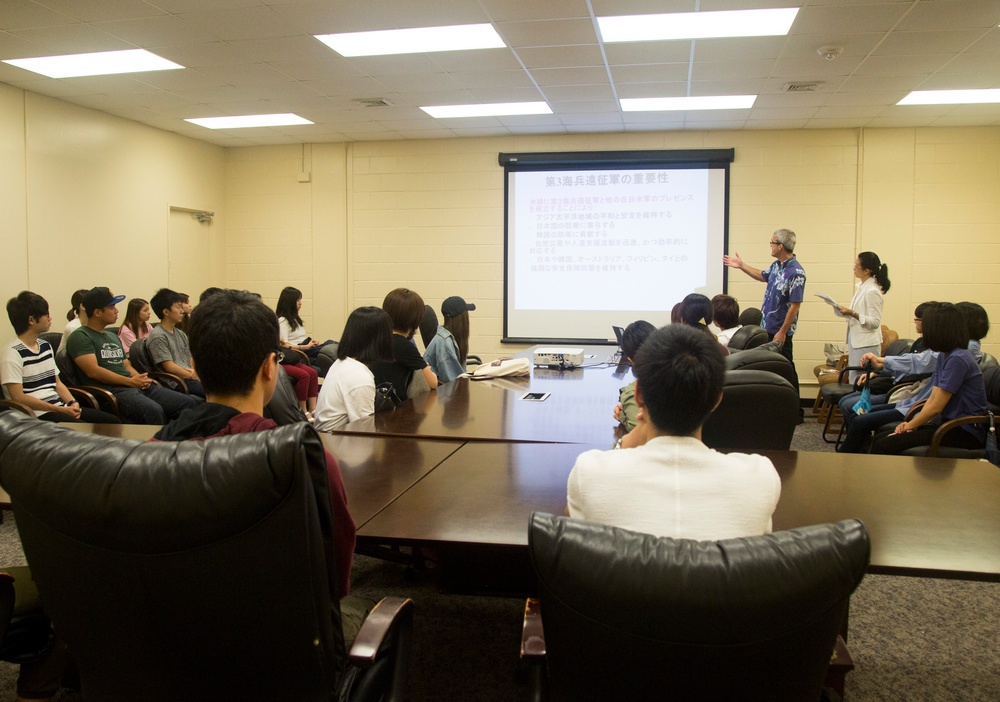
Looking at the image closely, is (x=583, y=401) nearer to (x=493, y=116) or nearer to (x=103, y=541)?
(x=103, y=541)

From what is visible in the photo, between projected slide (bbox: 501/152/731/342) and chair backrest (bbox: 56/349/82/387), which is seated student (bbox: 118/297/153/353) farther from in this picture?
projected slide (bbox: 501/152/731/342)

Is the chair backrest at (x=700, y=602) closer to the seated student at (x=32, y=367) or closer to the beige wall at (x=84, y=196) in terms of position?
the seated student at (x=32, y=367)

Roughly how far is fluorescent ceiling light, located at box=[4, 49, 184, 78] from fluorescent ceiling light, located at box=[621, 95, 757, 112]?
11.7 ft

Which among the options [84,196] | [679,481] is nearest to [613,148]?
[84,196]

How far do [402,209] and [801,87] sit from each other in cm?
406

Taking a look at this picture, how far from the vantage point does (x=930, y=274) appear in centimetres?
680

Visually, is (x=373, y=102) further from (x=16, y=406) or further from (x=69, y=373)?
(x=16, y=406)

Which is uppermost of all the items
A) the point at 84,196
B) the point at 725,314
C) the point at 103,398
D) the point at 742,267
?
the point at 84,196

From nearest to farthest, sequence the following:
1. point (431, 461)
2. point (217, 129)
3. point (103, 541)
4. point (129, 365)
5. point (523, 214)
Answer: point (103, 541) → point (431, 461) → point (129, 365) → point (217, 129) → point (523, 214)

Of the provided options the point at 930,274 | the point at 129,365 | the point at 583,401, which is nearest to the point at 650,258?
the point at 930,274

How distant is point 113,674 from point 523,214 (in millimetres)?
6720

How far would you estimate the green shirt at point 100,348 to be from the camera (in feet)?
14.9

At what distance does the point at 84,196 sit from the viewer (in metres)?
6.14

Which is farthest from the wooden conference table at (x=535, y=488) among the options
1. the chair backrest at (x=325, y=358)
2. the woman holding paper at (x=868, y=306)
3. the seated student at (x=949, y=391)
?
the woman holding paper at (x=868, y=306)
